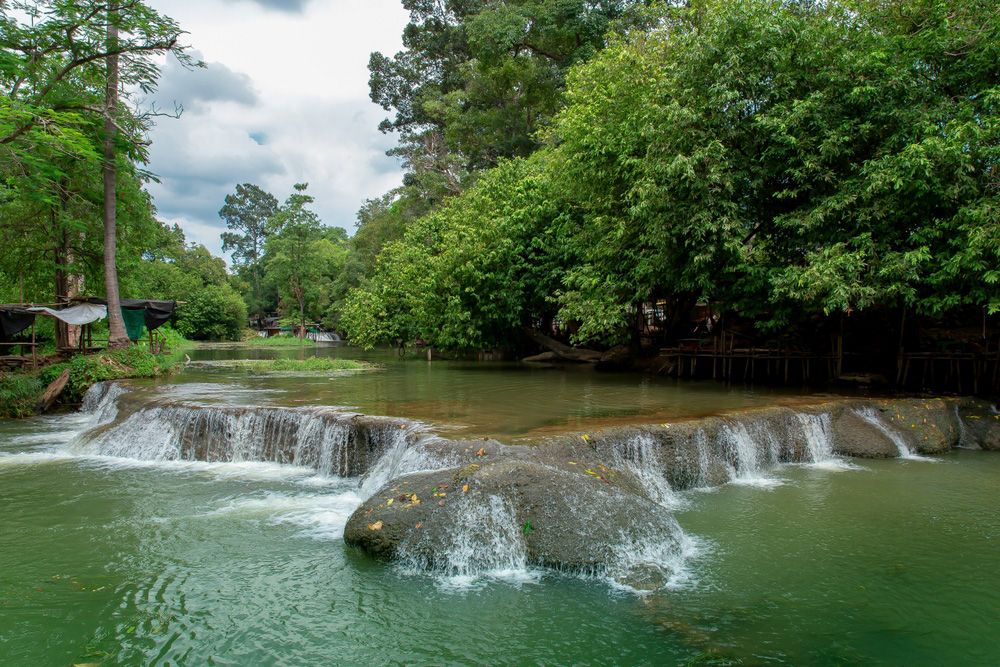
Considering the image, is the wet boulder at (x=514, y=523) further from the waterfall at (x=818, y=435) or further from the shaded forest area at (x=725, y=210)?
the shaded forest area at (x=725, y=210)

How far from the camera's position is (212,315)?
50.9 meters

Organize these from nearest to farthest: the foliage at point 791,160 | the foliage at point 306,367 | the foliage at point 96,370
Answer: the foliage at point 791,160
the foliage at point 96,370
the foliage at point 306,367

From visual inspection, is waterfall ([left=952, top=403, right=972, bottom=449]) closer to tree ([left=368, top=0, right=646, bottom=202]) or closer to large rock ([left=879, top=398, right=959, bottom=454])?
large rock ([left=879, top=398, right=959, bottom=454])

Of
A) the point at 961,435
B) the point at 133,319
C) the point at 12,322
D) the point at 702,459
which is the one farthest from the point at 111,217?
the point at 961,435

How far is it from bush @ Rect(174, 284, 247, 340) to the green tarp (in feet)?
98.1

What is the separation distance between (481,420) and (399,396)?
3.91 metres

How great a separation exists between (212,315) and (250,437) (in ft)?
149

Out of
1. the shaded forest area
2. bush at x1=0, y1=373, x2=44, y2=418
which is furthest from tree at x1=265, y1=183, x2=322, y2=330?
bush at x1=0, y1=373, x2=44, y2=418

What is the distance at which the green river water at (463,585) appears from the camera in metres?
4.52

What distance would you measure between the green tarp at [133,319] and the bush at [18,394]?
509 centimetres

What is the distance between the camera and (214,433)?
10.6 meters

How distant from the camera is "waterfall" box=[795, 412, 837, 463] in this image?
1053 centimetres

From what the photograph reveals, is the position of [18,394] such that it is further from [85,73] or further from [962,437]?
[962,437]

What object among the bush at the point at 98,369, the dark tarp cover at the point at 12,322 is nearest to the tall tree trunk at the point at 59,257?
the dark tarp cover at the point at 12,322
